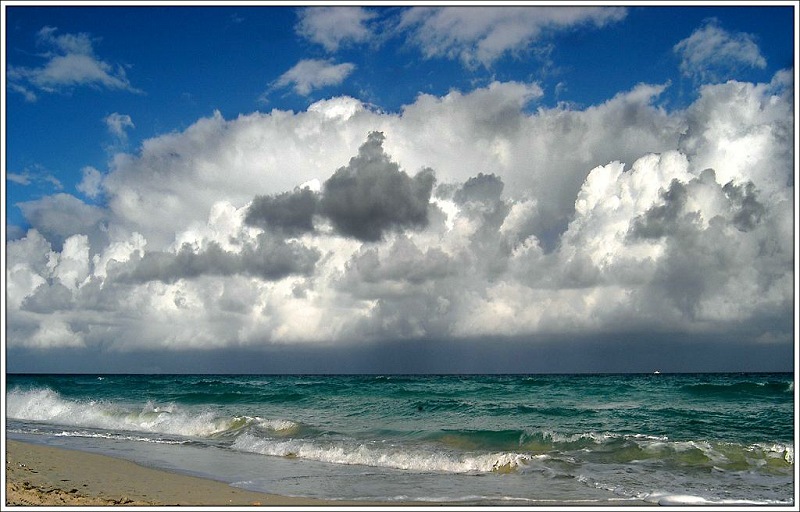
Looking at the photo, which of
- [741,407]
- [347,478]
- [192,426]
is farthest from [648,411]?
[192,426]

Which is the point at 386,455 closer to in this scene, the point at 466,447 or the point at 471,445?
the point at 466,447

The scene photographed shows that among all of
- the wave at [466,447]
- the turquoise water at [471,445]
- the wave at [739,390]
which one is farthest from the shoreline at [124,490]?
the wave at [739,390]

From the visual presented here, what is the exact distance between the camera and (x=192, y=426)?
26984 millimetres

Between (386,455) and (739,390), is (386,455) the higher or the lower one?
the higher one

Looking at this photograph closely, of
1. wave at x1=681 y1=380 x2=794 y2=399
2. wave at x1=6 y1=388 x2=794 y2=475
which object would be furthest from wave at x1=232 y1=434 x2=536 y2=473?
wave at x1=681 y1=380 x2=794 y2=399

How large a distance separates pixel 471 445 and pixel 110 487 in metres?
11.4

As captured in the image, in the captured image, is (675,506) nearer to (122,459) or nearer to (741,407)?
(122,459)

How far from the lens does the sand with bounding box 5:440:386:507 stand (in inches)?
448

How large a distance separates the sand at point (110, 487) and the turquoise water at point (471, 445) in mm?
864

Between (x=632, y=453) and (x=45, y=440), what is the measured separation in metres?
19.7

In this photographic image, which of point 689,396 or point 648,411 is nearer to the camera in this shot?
point 648,411

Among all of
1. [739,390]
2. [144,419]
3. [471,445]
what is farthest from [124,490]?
[739,390]

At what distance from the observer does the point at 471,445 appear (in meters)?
20.3

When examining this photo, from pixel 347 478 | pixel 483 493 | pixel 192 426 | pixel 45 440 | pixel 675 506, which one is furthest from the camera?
pixel 192 426
